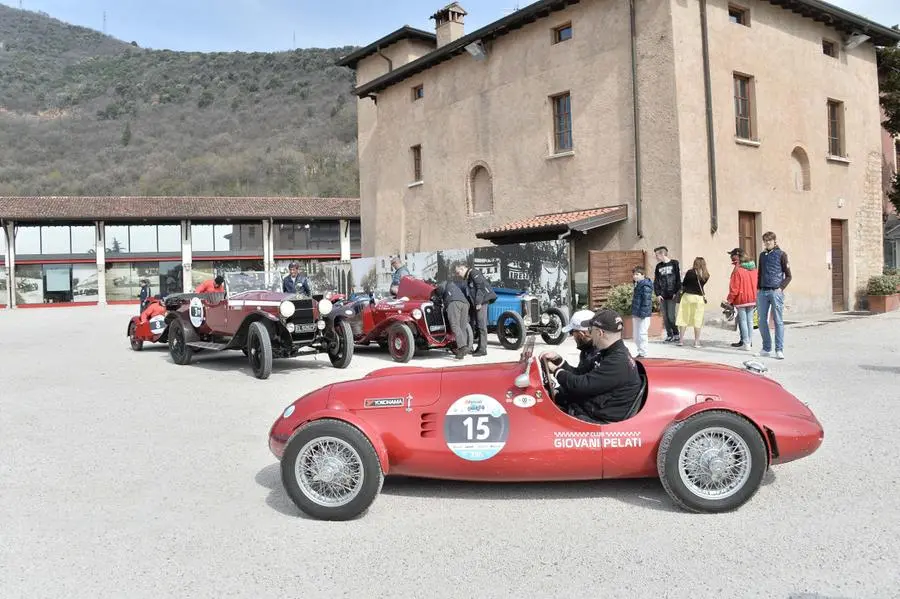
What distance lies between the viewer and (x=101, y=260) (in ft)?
150

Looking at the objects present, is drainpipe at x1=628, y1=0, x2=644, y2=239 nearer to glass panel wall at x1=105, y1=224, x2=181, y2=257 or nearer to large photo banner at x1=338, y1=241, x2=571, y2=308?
large photo banner at x1=338, y1=241, x2=571, y2=308

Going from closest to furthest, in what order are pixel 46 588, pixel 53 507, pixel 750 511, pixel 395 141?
pixel 46 588
pixel 750 511
pixel 53 507
pixel 395 141

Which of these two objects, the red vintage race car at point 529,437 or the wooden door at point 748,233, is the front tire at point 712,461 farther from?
the wooden door at point 748,233

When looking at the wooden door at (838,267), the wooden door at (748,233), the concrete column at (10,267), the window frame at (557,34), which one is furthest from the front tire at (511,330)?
the concrete column at (10,267)

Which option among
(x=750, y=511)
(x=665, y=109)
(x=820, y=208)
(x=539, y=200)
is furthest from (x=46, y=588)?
(x=820, y=208)

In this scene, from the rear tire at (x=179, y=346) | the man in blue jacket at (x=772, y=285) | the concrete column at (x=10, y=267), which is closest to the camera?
the man in blue jacket at (x=772, y=285)

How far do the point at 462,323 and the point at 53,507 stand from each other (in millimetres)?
7580

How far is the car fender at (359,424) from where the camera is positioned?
13.3 ft

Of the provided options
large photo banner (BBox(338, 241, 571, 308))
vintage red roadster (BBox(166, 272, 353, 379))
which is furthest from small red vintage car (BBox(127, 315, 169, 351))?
large photo banner (BBox(338, 241, 571, 308))

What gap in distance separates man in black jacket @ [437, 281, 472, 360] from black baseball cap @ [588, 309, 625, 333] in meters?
6.84

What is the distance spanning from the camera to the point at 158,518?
4.14 meters

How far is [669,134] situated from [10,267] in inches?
1703

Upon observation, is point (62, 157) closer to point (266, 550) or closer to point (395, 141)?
point (395, 141)

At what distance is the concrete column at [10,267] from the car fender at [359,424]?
4796 cm
